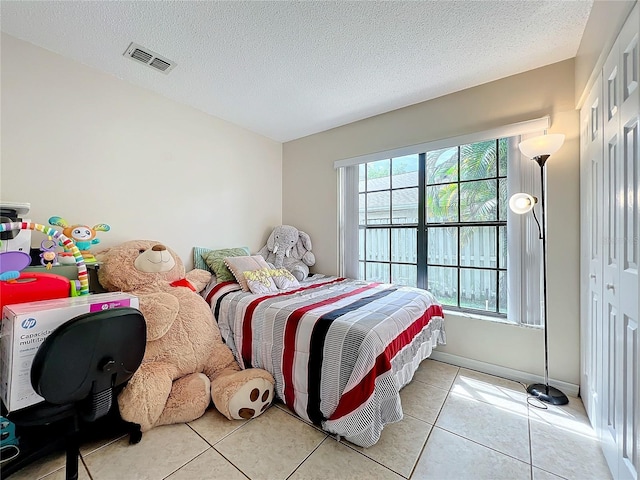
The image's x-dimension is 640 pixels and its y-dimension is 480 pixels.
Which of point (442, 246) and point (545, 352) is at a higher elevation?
point (442, 246)

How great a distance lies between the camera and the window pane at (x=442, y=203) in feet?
8.52

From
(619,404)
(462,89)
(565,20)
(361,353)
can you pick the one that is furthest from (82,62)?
(619,404)

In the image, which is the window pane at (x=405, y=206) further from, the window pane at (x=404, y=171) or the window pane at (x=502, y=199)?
the window pane at (x=502, y=199)

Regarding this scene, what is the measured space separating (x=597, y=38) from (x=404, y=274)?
7.00ft

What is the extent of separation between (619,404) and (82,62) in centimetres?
375

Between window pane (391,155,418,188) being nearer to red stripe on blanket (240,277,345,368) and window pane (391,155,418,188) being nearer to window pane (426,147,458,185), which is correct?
window pane (426,147,458,185)

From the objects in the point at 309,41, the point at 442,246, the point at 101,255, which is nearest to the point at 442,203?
the point at 442,246

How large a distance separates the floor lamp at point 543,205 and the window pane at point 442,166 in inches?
27.5

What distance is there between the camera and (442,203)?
266cm

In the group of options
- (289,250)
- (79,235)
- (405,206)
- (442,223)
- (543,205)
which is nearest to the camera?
(79,235)

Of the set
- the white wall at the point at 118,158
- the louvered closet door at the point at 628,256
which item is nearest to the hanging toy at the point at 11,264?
the white wall at the point at 118,158

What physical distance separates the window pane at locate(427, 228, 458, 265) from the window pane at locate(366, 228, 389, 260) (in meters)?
0.46

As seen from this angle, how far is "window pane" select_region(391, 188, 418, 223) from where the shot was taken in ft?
9.28

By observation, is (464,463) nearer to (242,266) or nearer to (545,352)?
(545,352)
